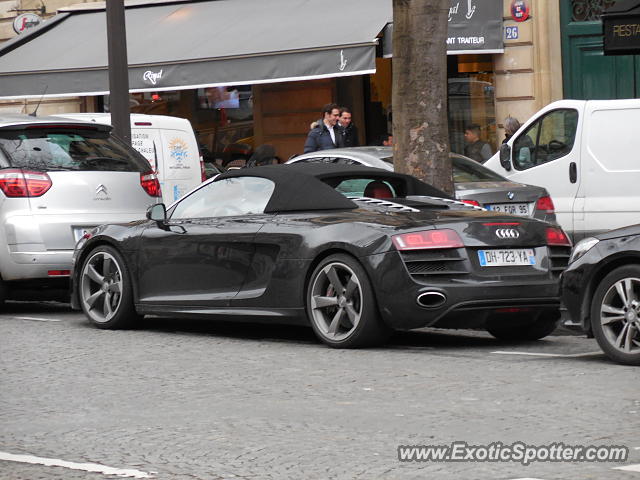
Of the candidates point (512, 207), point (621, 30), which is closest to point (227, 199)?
point (512, 207)

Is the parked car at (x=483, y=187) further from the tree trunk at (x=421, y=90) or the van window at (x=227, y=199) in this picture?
the van window at (x=227, y=199)

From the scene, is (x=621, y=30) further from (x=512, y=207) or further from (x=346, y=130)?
(x=346, y=130)

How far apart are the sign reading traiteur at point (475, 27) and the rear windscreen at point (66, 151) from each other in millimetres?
9491

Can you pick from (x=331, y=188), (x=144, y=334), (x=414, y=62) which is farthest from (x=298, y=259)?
(x=414, y=62)

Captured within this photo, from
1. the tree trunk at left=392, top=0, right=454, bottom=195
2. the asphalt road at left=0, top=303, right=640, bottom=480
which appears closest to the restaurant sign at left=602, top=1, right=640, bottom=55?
the tree trunk at left=392, top=0, right=454, bottom=195

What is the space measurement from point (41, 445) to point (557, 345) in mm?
4523

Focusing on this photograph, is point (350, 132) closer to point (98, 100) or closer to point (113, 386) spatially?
point (98, 100)

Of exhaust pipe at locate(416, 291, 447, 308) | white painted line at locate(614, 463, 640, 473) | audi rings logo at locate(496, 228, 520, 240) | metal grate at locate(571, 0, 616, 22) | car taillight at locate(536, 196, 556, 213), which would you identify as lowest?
white painted line at locate(614, 463, 640, 473)

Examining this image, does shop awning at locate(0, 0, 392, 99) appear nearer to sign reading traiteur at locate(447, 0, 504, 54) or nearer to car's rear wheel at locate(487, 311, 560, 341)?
sign reading traiteur at locate(447, 0, 504, 54)

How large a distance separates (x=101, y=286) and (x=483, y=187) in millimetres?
4787

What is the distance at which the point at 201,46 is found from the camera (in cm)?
2334

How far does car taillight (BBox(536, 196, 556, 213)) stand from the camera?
14.7 m

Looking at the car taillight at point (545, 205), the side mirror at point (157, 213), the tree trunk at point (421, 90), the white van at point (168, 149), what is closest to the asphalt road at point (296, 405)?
the side mirror at point (157, 213)

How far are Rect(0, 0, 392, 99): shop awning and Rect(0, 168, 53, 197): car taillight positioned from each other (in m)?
8.45
